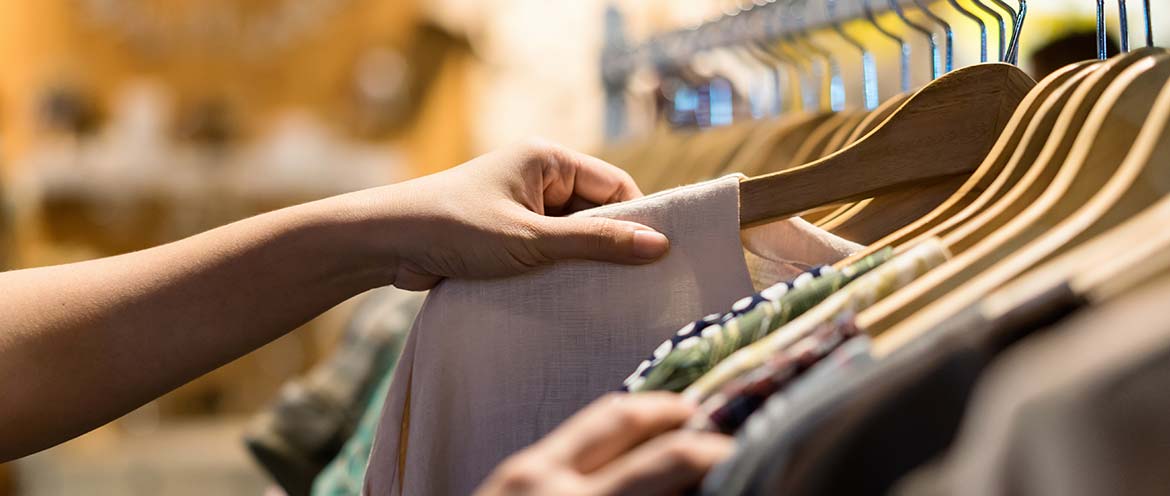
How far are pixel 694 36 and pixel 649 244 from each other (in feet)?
2.59

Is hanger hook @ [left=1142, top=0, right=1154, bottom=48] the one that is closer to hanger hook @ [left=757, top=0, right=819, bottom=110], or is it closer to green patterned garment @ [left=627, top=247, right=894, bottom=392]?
green patterned garment @ [left=627, top=247, right=894, bottom=392]

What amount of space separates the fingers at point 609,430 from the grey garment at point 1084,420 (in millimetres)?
100

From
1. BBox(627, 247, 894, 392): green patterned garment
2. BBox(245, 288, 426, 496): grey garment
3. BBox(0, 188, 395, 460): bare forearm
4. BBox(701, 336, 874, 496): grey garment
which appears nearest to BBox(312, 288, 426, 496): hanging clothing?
BBox(245, 288, 426, 496): grey garment

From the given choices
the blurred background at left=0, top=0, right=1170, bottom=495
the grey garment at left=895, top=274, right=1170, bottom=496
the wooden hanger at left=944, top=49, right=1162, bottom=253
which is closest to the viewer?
the grey garment at left=895, top=274, right=1170, bottom=496

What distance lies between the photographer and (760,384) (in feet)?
1.38

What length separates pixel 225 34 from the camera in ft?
9.43

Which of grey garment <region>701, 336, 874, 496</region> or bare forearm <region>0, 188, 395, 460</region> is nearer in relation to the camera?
grey garment <region>701, 336, 874, 496</region>

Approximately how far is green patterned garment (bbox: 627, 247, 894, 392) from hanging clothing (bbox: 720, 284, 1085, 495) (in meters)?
0.13

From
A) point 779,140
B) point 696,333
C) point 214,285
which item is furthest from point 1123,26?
point 214,285

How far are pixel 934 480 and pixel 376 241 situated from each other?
1.32 ft

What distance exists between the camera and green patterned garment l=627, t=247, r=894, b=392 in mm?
500

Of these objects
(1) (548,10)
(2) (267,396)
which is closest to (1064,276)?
(1) (548,10)

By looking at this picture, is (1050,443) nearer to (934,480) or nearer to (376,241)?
(934,480)

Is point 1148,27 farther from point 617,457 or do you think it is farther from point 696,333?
point 617,457
